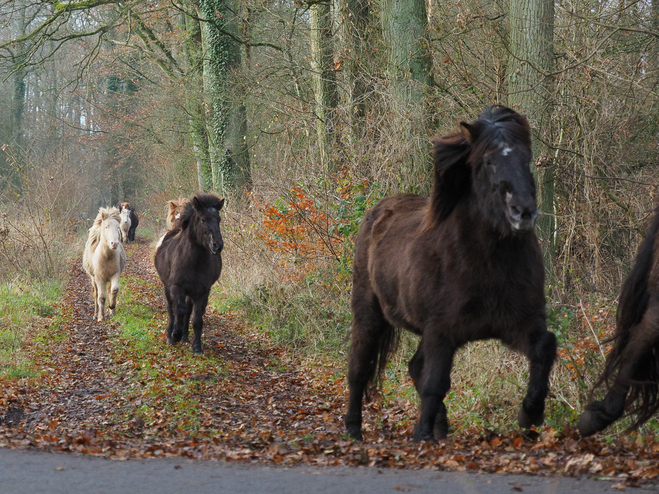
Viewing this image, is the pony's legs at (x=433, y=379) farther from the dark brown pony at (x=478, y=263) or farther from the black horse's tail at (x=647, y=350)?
the black horse's tail at (x=647, y=350)

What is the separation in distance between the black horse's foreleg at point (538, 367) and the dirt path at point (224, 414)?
1.01ft

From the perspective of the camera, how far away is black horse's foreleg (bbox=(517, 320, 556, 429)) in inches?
207

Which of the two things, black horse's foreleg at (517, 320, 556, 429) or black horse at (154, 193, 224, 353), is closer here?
black horse's foreleg at (517, 320, 556, 429)

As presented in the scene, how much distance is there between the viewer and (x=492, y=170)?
5.38 meters

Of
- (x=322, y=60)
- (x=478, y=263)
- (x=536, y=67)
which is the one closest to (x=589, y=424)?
(x=478, y=263)

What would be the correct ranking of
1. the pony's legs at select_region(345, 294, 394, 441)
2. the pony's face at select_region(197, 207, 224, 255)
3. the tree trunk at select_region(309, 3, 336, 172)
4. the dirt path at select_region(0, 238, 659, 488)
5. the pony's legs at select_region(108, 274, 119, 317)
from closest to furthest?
the dirt path at select_region(0, 238, 659, 488) → the pony's legs at select_region(345, 294, 394, 441) → the pony's face at select_region(197, 207, 224, 255) → the tree trunk at select_region(309, 3, 336, 172) → the pony's legs at select_region(108, 274, 119, 317)

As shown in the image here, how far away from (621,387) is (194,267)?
28.5ft

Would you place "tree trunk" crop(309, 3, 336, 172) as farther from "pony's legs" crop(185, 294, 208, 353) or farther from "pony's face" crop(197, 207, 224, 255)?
"pony's legs" crop(185, 294, 208, 353)

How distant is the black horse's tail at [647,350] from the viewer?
213 inches

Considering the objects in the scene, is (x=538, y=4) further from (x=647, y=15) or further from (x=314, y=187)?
(x=314, y=187)

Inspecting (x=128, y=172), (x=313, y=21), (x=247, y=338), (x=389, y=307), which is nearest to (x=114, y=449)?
(x=389, y=307)

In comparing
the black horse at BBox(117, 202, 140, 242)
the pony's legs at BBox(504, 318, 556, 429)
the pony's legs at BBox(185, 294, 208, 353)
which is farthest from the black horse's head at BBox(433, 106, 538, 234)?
the black horse at BBox(117, 202, 140, 242)

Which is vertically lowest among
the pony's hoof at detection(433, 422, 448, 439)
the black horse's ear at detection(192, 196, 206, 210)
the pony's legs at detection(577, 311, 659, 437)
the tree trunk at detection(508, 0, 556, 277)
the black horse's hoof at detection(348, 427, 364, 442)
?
the black horse's hoof at detection(348, 427, 364, 442)

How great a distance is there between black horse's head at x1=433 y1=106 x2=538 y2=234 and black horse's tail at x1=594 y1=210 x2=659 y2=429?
1181 mm
